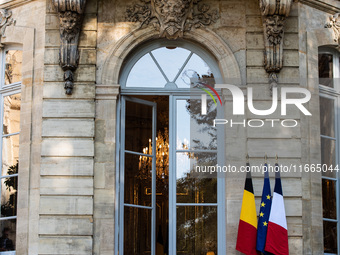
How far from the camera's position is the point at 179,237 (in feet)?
37.3

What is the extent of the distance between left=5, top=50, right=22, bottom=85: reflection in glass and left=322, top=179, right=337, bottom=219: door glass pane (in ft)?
16.5

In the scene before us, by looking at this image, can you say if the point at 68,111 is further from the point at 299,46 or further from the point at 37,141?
the point at 299,46

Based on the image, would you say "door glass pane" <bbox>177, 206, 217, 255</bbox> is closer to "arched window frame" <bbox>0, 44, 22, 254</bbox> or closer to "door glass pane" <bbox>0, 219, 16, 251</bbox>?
"door glass pane" <bbox>0, 219, 16, 251</bbox>

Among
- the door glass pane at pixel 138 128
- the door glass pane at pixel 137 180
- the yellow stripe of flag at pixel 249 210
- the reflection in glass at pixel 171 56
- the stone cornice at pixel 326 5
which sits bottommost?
the yellow stripe of flag at pixel 249 210

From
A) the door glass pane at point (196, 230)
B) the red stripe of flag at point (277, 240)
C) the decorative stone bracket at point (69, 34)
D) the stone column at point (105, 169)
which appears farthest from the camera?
the decorative stone bracket at point (69, 34)

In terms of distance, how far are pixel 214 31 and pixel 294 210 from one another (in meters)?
2.92

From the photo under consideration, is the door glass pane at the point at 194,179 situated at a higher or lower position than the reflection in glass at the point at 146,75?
lower

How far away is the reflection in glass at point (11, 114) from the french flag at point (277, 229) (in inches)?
161

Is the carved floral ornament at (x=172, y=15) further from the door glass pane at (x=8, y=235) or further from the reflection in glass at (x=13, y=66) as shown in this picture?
the door glass pane at (x=8, y=235)

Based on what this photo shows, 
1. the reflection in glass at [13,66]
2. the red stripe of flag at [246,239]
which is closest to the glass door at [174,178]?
the red stripe of flag at [246,239]

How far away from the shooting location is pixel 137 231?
11.4m

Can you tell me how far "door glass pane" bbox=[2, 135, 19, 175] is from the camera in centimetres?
1193

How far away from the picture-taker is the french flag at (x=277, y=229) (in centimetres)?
1079

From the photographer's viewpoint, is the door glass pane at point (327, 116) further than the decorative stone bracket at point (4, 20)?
No
